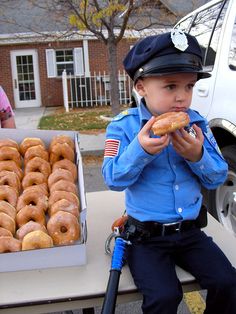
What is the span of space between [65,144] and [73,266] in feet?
3.20

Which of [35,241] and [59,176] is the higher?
[59,176]

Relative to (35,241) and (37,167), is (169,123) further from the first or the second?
(37,167)

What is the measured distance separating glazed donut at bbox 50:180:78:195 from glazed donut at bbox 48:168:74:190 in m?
0.06

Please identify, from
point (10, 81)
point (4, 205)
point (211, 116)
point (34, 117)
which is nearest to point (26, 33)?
point (10, 81)

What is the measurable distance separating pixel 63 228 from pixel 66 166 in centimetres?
63

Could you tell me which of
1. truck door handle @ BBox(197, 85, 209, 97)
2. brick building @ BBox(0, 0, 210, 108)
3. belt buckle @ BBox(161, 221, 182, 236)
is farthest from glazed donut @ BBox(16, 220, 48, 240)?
brick building @ BBox(0, 0, 210, 108)

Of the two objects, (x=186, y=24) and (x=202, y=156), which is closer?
(x=202, y=156)

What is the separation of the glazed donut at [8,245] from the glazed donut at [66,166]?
2.27 feet

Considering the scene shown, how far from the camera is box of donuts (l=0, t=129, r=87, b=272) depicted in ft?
5.89

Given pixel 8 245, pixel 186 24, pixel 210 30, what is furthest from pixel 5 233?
pixel 186 24

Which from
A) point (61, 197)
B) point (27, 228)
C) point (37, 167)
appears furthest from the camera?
point (37, 167)

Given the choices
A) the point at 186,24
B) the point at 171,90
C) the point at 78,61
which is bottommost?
the point at 171,90

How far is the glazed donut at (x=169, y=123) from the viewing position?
1697 millimetres

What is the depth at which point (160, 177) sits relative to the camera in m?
2.03
